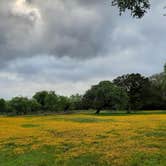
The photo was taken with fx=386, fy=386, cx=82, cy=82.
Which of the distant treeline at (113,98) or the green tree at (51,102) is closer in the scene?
the distant treeline at (113,98)

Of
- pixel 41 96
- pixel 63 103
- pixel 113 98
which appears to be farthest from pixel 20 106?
pixel 113 98

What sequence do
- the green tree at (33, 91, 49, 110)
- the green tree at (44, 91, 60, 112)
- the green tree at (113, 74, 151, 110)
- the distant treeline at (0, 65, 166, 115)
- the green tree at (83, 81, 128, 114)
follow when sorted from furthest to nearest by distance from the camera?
the green tree at (33, 91, 49, 110)
the green tree at (44, 91, 60, 112)
the green tree at (113, 74, 151, 110)
the distant treeline at (0, 65, 166, 115)
the green tree at (83, 81, 128, 114)

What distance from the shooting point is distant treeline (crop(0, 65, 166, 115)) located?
113625 mm

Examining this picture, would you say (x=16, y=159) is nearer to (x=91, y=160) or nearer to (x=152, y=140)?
(x=91, y=160)

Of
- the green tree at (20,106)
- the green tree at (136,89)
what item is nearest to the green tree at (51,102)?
the green tree at (20,106)

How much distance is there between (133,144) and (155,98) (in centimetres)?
11072

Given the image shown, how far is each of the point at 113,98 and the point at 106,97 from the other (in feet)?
6.82

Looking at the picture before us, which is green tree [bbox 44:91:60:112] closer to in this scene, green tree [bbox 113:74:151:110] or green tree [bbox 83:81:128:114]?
green tree [bbox 113:74:151:110]

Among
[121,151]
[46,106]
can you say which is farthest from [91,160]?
[46,106]

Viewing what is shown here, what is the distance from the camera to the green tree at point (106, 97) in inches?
4432

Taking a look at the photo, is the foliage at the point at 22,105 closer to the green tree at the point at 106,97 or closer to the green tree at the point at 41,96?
the green tree at the point at 41,96

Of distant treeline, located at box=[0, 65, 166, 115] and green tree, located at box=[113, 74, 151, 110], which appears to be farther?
green tree, located at box=[113, 74, 151, 110]

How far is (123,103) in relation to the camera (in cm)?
11375

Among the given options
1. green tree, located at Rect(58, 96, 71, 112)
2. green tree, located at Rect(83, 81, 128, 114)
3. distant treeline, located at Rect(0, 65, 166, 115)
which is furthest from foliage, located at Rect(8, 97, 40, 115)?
green tree, located at Rect(83, 81, 128, 114)
